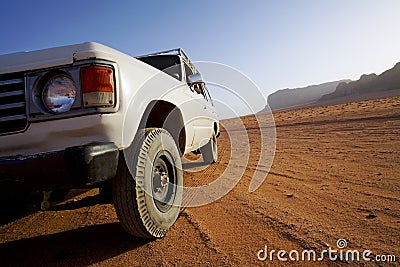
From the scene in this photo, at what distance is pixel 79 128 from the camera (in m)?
1.54

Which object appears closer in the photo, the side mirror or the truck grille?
the truck grille

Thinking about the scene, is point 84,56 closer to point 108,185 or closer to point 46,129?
point 46,129

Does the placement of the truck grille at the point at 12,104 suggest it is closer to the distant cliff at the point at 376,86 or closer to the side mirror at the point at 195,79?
the side mirror at the point at 195,79

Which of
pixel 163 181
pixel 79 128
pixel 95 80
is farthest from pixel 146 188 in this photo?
pixel 95 80

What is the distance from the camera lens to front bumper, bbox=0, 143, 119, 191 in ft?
4.53

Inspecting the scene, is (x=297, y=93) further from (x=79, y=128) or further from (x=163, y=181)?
(x=79, y=128)

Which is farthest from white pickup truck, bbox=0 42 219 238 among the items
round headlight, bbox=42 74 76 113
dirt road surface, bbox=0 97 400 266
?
dirt road surface, bbox=0 97 400 266

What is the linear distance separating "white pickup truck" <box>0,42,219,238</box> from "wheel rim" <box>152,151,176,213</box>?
8 centimetres

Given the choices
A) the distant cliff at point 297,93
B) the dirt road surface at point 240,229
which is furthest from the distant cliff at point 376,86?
the distant cliff at point 297,93

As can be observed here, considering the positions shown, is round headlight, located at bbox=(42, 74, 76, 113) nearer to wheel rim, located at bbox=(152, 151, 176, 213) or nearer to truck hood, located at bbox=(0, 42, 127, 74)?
truck hood, located at bbox=(0, 42, 127, 74)

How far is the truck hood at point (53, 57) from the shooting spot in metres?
1.60

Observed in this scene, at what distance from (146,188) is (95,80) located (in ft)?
2.76

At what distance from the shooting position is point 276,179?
12.2 feet

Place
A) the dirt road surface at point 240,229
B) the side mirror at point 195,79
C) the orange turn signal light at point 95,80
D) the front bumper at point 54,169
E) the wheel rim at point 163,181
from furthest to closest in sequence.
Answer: the side mirror at point 195,79, the wheel rim at point 163,181, the dirt road surface at point 240,229, the orange turn signal light at point 95,80, the front bumper at point 54,169
